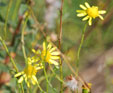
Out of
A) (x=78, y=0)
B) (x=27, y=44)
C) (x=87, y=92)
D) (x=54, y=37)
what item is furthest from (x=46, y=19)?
(x=87, y=92)

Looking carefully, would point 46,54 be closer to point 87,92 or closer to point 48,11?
point 87,92

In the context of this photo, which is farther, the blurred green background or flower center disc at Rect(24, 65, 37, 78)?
the blurred green background

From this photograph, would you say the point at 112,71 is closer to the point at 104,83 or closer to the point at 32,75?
the point at 104,83

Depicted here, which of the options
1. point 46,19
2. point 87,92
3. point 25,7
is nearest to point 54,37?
point 46,19

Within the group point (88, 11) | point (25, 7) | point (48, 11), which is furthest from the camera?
point (48, 11)

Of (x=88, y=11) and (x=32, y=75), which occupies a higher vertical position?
(x=88, y=11)

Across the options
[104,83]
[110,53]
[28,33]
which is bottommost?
[104,83]

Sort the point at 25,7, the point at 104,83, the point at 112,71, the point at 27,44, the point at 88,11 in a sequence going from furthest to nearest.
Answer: the point at 112,71 < the point at 104,83 < the point at 27,44 < the point at 25,7 < the point at 88,11

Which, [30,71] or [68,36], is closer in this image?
[30,71]

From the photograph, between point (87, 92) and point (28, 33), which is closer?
point (87, 92)

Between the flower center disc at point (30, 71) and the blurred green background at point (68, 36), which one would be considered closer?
the flower center disc at point (30, 71)
